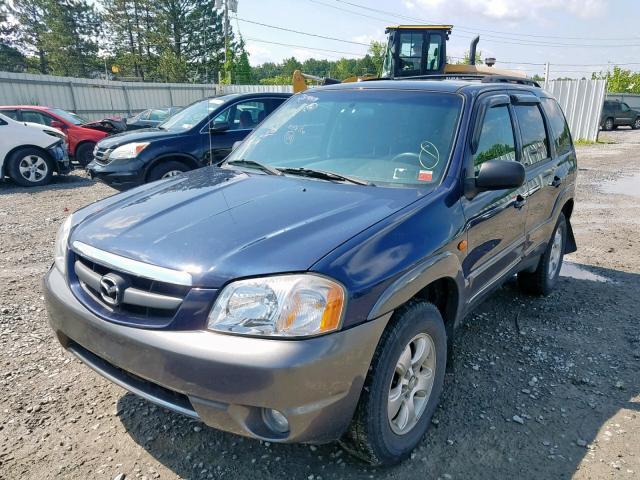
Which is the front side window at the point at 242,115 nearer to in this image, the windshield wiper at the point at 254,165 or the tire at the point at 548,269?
the windshield wiper at the point at 254,165

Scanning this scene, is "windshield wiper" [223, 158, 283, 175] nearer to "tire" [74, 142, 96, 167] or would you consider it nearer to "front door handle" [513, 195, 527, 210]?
"front door handle" [513, 195, 527, 210]

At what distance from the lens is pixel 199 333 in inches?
74.6

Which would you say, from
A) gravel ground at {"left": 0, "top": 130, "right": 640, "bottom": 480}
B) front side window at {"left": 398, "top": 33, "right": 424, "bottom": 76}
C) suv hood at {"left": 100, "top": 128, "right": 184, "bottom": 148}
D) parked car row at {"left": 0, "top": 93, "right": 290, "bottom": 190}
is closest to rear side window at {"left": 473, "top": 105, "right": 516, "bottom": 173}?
gravel ground at {"left": 0, "top": 130, "right": 640, "bottom": 480}

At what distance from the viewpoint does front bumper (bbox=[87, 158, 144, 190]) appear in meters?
7.17

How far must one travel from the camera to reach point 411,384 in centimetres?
243

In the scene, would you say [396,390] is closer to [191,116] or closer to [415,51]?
[191,116]

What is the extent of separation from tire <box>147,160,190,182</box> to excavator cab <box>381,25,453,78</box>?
817 centimetres

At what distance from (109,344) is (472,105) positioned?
7.95ft

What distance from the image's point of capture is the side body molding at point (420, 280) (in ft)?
6.73

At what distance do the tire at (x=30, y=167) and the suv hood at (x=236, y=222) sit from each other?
808cm

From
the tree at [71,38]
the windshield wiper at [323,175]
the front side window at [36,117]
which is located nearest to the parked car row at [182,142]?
the windshield wiper at [323,175]

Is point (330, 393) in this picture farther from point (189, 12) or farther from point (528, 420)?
point (189, 12)

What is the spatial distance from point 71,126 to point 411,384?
1239 centimetres

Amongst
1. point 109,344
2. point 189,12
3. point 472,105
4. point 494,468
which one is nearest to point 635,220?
point 472,105
